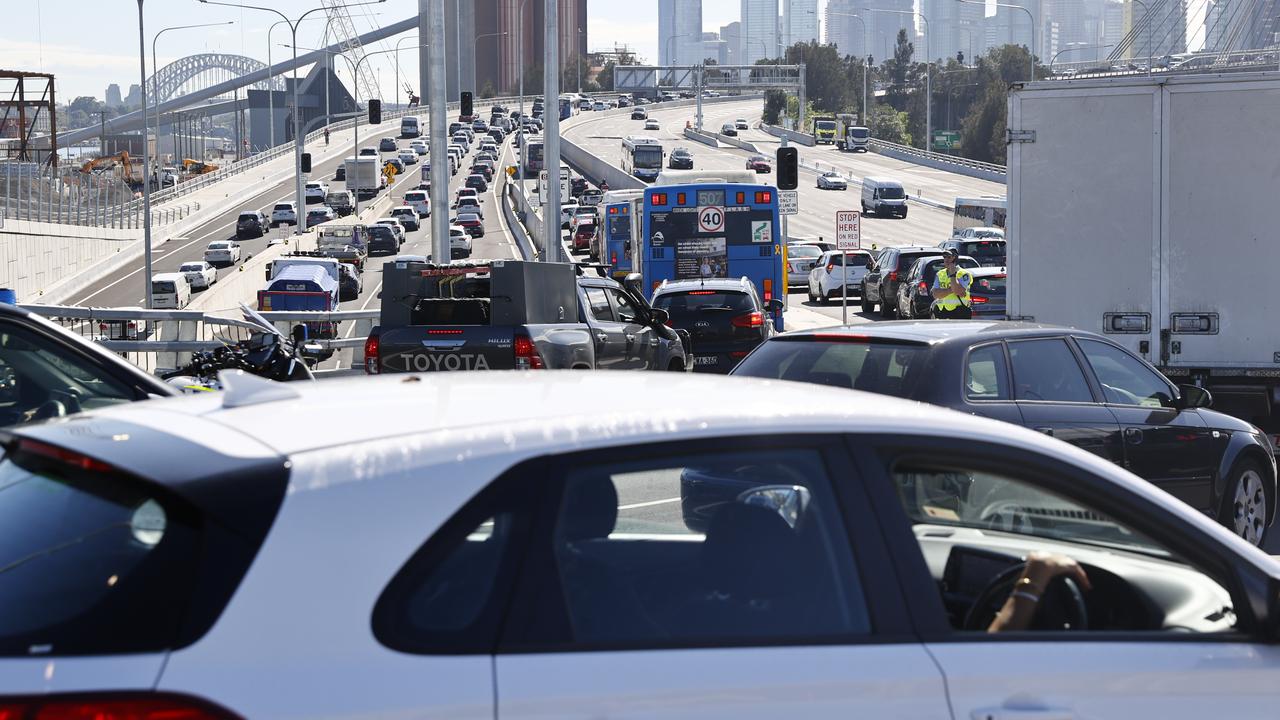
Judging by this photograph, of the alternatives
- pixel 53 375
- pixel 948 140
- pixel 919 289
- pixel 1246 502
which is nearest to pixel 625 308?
pixel 1246 502

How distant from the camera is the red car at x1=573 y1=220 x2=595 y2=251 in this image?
60062mm

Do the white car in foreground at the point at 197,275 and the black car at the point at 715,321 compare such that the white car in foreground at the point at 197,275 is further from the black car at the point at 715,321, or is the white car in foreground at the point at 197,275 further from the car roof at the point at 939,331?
the car roof at the point at 939,331

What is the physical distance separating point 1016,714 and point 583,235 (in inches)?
2271

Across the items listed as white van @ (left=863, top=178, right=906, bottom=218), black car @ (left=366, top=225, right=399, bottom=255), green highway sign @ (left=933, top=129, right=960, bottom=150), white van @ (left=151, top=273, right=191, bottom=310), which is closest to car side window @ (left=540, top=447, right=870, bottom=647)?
white van @ (left=151, top=273, right=191, bottom=310)

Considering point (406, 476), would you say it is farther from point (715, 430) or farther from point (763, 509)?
point (763, 509)

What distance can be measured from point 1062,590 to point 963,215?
55.7 m

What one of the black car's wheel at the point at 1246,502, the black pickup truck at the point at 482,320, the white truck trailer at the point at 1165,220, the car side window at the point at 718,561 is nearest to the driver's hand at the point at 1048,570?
the car side window at the point at 718,561

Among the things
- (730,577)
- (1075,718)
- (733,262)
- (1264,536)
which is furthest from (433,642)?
(733,262)

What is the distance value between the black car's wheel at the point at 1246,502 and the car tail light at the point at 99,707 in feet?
26.1

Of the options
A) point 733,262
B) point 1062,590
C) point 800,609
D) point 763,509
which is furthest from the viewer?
point 733,262

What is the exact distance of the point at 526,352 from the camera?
13.9 m

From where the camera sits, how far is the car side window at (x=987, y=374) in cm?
786

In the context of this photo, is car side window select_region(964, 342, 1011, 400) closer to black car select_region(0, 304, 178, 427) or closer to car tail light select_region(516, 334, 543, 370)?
black car select_region(0, 304, 178, 427)

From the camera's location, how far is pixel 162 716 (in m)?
2.44
